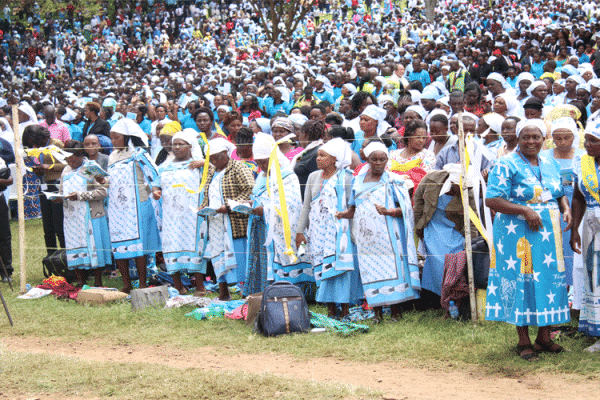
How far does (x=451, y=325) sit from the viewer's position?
6.23 meters

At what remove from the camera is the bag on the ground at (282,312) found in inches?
253

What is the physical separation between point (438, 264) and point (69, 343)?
3387 millimetres

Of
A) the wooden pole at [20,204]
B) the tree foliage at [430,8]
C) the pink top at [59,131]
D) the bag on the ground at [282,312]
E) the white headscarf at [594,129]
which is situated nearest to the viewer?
the white headscarf at [594,129]

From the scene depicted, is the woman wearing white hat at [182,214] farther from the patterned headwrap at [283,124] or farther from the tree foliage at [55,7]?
the tree foliage at [55,7]

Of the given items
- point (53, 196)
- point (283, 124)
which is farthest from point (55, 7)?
point (283, 124)

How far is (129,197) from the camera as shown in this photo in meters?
8.59

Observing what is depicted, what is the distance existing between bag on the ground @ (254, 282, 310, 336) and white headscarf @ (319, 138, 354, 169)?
127 cm

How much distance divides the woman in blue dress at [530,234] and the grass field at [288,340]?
0.32m

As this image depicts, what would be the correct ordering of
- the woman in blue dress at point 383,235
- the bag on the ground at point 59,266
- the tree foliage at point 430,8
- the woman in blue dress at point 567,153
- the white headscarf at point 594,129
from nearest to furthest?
the white headscarf at point 594,129 < the woman in blue dress at point 567,153 < the woman in blue dress at point 383,235 < the bag on the ground at point 59,266 < the tree foliage at point 430,8

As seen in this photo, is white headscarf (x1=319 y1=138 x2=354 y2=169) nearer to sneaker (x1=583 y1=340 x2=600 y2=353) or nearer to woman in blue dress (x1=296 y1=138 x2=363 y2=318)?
woman in blue dress (x1=296 y1=138 x2=363 y2=318)

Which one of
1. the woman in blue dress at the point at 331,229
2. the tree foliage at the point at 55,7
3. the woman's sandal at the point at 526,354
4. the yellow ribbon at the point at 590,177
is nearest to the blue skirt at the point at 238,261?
the woman in blue dress at the point at 331,229

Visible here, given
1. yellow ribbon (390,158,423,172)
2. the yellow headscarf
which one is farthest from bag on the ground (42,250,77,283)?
yellow ribbon (390,158,423,172)

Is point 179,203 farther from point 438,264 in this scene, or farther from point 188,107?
point 188,107

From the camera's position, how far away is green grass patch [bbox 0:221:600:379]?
526 centimetres
